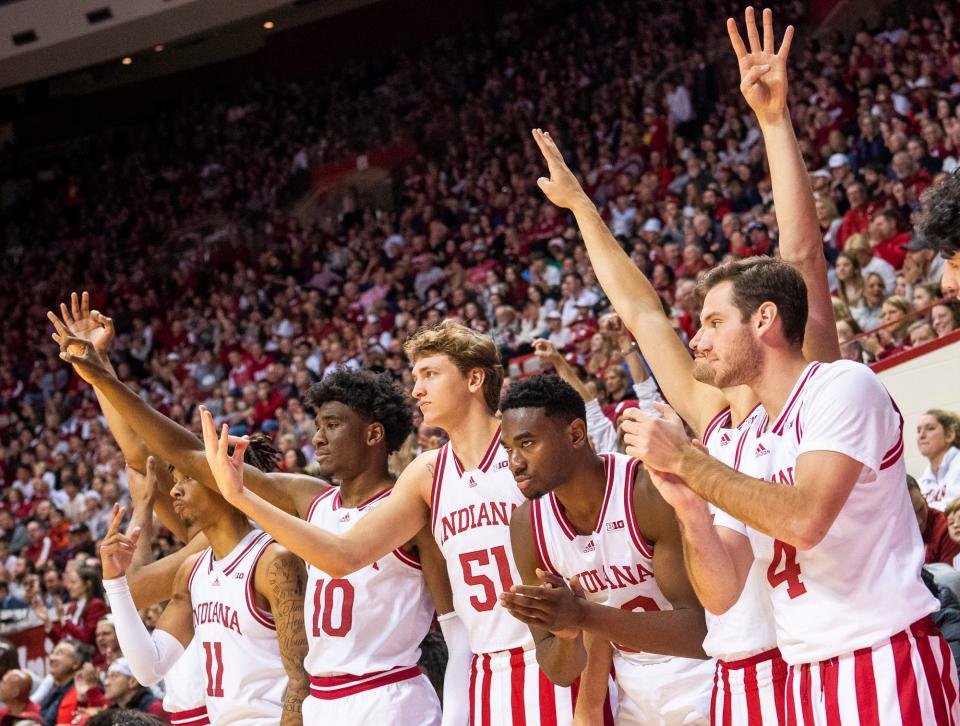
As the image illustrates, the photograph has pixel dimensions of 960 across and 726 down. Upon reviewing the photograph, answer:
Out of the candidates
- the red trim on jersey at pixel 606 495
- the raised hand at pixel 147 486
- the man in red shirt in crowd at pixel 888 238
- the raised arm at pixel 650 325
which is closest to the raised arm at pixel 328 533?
the red trim on jersey at pixel 606 495

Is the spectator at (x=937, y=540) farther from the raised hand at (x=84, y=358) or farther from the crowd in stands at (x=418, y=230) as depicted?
the raised hand at (x=84, y=358)

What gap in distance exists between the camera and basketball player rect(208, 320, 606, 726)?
157 inches

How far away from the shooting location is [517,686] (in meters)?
4.05

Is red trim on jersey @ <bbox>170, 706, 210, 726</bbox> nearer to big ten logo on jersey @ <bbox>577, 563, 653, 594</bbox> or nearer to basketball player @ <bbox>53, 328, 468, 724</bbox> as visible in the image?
basketball player @ <bbox>53, 328, 468, 724</bbox>

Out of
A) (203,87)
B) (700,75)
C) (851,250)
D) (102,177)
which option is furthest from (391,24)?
(851,250)

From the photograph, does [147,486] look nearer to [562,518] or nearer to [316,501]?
[316,501]

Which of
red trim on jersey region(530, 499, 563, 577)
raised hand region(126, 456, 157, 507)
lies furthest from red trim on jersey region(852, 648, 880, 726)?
raised hand region(126, 456, 157, 507)

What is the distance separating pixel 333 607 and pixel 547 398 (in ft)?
4.30

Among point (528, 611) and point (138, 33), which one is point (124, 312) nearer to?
point (138, 33)

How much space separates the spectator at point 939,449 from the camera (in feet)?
21.6

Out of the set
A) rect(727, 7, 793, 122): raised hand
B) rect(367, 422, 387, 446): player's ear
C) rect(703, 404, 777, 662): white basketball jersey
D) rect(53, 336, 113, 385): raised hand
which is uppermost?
rect(727, 7, 793, 122): raised hand

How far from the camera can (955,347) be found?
8211 mm

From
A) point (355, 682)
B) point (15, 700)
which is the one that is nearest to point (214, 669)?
point (355, 682)

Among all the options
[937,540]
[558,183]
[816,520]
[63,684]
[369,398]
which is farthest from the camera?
[63,684]
